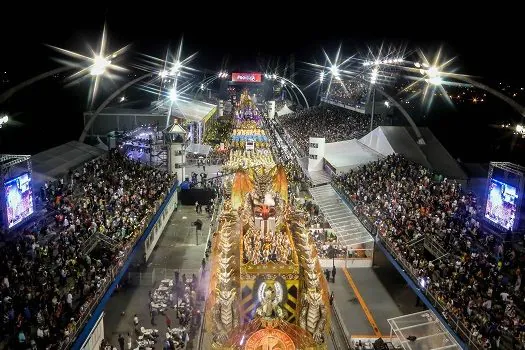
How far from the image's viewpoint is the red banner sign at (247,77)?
11244cm

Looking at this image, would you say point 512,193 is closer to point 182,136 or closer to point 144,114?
point 182,136

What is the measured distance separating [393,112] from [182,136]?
97.0 feet

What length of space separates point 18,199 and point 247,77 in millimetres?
95970

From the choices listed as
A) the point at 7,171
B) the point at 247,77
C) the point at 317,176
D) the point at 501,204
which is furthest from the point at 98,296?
the point at 247,77

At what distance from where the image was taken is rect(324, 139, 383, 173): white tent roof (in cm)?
3703

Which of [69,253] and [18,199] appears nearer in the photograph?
[69,253]

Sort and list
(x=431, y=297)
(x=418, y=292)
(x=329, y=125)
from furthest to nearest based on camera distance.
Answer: (x=329, y=125)
(x=418, y=292)
(x=431, y=297)

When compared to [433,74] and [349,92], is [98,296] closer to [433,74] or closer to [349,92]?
[433,74]

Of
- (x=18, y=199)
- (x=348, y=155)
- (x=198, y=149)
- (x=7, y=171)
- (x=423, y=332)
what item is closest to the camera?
(x=423, y=332)

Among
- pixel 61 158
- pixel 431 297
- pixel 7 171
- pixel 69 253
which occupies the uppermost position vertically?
pixel 7 171

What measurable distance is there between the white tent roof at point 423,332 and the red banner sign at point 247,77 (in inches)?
3882

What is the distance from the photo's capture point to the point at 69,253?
19094mm

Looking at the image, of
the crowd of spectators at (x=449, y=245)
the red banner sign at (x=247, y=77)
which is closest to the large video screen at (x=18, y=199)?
the crowd of spectators at (x=449, y=245)

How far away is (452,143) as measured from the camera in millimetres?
61594
